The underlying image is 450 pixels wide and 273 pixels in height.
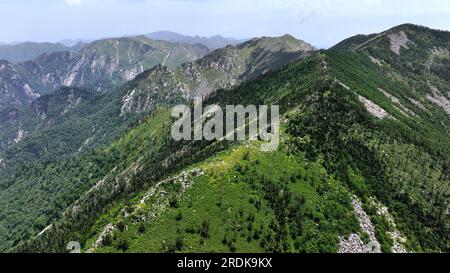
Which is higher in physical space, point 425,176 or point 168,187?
point 168,187

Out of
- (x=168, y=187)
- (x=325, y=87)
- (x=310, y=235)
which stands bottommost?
(x=310, y=235)

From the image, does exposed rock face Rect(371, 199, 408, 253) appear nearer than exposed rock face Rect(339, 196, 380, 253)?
No

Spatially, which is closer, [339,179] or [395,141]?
[339,179]

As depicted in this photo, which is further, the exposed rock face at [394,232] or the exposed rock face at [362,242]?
the exposed rock face at [394,232]

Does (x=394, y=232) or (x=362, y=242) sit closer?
(x=362, y=242)

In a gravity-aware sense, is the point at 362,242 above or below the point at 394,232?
above
